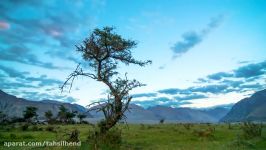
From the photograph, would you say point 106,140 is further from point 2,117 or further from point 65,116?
point 65,116

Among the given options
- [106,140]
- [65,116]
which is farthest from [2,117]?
[65,116]

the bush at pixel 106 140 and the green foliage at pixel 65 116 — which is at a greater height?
the green foliage at pixel 65 116

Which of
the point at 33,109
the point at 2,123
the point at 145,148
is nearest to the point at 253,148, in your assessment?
the point at 145,148

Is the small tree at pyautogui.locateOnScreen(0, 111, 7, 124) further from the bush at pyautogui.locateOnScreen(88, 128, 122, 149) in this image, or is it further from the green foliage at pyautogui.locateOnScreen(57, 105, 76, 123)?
the green foliage at pyautogui.locateOnScreen(57, 105, 76, 123)

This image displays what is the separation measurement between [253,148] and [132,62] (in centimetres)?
1516

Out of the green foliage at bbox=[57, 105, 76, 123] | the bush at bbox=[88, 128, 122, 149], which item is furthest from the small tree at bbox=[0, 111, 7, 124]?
the green foliage at bbox=[57, 105, 76, 123]

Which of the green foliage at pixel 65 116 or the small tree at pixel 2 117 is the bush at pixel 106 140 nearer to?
the small tree at pixel 2 117

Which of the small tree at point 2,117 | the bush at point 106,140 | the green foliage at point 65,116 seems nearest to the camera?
the bush at point 106,140

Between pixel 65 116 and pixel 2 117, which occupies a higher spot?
pixel 65 116

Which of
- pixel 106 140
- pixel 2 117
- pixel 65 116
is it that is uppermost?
pixel 65 116

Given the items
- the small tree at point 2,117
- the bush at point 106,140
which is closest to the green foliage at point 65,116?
the small tree at point 2,117

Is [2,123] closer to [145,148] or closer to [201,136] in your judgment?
[201,136]

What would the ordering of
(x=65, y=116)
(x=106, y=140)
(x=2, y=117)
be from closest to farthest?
(x=106, y=140) < (x=2, y=117) < (x=65, y=116)

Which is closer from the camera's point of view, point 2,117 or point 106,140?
point 106,140
